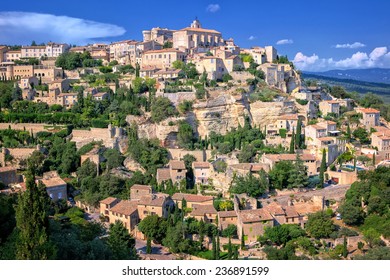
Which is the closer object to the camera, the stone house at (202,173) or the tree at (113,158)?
the stone house at (202,173)

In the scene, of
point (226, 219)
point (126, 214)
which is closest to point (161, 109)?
point (126, 214)

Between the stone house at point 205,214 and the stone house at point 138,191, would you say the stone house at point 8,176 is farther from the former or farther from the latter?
the stone house at point 205,214

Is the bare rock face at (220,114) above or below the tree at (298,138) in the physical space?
above

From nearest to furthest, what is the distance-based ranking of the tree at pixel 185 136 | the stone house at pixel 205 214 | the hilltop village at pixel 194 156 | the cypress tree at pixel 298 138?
the hilltop village at pixel 194 156
the stone house at pixel 205 214
the cypress tree at pixel 298 138
the tree at pixel 185 136

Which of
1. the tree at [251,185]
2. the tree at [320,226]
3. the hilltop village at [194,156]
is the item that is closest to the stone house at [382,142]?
the hilltop village at [194,156]

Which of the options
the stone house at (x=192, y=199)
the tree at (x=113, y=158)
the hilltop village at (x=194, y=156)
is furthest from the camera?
the tree at (x=113, y=158)

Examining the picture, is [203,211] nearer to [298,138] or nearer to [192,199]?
[192,199]

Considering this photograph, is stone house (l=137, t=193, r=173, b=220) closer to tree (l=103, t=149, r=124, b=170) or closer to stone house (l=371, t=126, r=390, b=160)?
tree (l=103, t=149, r=124, b=170)

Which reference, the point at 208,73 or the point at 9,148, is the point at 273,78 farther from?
the point at 9,148
